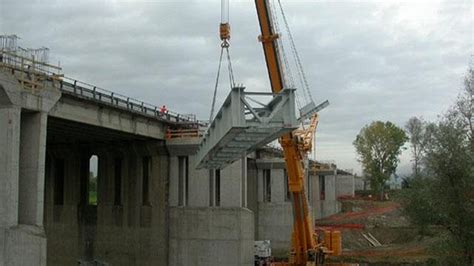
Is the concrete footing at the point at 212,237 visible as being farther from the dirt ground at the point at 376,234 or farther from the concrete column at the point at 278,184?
the concrete column at the point at 278,184

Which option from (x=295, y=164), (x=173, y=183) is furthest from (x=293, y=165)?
(x=173, y=183)

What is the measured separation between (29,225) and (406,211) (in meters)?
16.9

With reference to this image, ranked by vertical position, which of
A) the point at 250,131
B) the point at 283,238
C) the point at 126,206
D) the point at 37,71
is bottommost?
the point at 283,238

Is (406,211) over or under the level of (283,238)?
over

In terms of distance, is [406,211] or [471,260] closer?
[471,260]

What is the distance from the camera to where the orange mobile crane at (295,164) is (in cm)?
3031

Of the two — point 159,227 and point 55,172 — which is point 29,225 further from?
point 55,172

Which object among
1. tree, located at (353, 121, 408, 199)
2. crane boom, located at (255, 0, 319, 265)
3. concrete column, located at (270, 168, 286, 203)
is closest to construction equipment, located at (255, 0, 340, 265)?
crane boom, located at (255, 0, 319, 265)

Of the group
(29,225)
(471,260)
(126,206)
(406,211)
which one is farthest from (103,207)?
(471,260)

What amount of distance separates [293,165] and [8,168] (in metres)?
13.6

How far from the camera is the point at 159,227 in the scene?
1655 inches

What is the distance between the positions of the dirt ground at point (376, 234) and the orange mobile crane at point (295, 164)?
8.01 m

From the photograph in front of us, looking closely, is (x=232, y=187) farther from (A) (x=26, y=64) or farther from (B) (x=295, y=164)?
(A) (x=26, y=64)

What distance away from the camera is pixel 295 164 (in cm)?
3038
